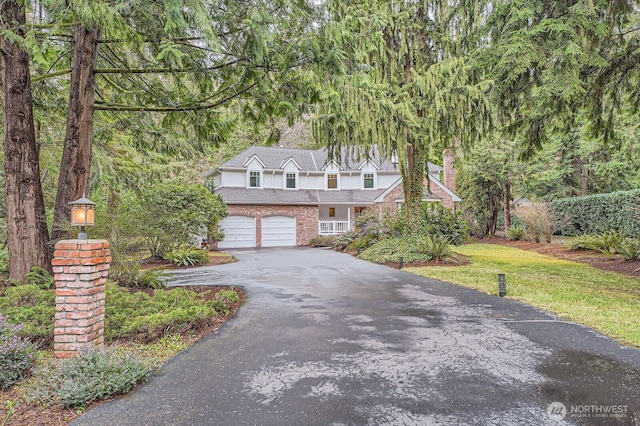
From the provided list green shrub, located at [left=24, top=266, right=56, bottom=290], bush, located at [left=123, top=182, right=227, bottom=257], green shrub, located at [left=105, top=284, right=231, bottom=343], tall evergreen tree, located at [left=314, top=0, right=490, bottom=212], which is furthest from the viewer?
bush, located at [left=123, top=182, right=227, bottom=257]

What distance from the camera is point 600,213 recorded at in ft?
54.4

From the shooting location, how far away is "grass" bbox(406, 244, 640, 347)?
15.9 feet

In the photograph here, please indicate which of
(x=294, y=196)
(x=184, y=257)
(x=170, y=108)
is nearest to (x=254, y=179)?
(x=294, y=196)

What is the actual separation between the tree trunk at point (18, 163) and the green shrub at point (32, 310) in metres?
0.68

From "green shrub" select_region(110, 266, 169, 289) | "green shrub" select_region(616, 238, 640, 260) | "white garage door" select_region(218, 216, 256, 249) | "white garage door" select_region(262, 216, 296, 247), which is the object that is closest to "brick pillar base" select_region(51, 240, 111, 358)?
"green shrub" select_region(110, 266, 169, 289)

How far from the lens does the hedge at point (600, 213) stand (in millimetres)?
14297

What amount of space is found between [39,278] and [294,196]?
693 inches

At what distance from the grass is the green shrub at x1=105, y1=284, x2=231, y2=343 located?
537 cm

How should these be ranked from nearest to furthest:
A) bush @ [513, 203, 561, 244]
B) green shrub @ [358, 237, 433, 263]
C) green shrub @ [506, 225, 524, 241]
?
green shrub @ [358, 237, 433, 263] < bush @ [513, 203, 561, 244] < green shrub @ [506, 225, 524, 241]

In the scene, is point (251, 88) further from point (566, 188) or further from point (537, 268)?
point (566, 188)

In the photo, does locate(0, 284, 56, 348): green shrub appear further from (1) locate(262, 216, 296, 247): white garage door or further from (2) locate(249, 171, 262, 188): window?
(2) locate(249, 171, 262, 188): window

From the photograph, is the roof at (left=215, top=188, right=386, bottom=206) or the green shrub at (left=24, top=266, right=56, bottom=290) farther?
the roof at (left=215, top=188, right=386, bottom=206)

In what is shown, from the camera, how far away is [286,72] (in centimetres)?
497

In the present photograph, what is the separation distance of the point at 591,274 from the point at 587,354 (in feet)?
22.4
